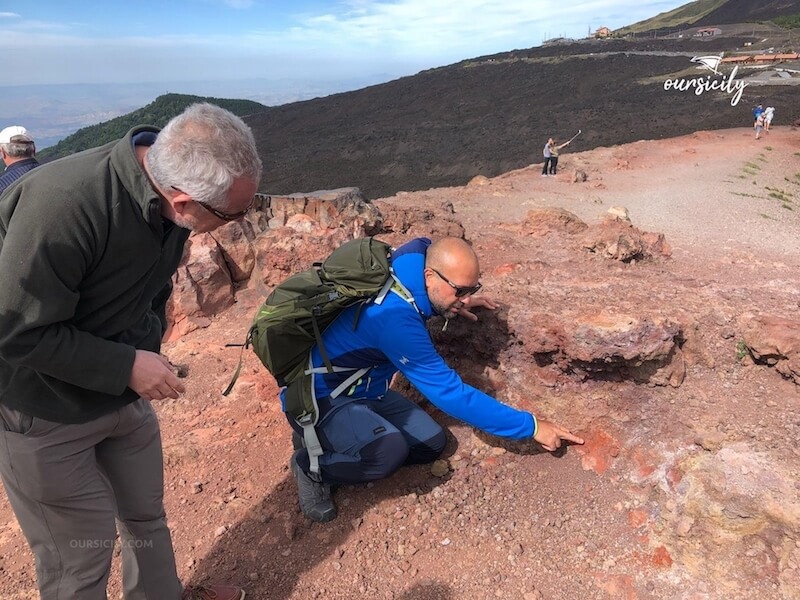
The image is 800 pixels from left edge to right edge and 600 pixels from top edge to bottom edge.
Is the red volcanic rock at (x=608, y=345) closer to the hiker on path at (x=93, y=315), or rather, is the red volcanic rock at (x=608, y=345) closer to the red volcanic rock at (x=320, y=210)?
the hiker on path at (x=93, y=315)

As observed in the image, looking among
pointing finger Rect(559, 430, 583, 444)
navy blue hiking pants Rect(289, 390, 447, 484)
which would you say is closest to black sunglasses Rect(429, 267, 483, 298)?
navy blue hiking pants Rect(289, 390, 447, 484)

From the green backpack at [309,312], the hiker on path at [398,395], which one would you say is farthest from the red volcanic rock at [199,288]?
the green backpack at [309,312]

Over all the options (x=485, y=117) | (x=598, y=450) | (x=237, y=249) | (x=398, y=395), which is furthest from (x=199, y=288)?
(x=485, y=117)

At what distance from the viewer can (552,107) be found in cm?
2928

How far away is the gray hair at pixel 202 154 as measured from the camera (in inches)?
65.9

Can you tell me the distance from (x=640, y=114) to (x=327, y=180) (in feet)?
48.2

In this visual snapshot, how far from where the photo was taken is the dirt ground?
262cm

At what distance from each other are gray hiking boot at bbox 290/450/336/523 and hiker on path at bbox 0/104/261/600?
96 centimetres

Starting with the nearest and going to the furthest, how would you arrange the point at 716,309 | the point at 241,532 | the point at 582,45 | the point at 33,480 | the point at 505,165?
1. the point at 33,480
2. the point at 241,532
3. the point at 716,309
4. the point at 505,165
5. the point at 582,45

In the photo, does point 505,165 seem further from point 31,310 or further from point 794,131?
point 31,310

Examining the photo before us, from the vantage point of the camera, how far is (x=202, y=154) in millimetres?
1673

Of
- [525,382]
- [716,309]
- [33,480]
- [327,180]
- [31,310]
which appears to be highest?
[31,310]

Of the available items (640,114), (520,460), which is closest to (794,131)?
(640,114)

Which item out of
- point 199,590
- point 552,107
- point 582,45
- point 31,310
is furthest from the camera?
point 582,45
